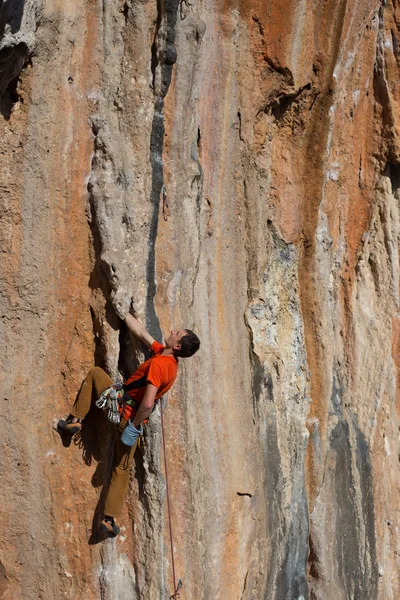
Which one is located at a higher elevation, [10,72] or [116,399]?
[10,72]

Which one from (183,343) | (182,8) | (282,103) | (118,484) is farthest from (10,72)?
(118,484)

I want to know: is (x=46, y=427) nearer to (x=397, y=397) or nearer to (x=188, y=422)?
(x=188, y=422)

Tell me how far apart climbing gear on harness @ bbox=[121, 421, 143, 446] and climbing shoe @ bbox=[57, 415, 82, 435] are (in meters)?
0.31

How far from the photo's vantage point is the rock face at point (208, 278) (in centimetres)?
438

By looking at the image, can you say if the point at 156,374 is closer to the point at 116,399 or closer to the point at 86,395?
the point at 116,399

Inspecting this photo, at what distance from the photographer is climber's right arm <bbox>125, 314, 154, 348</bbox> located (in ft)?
14.8

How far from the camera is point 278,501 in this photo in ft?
18.9

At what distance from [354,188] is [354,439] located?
2.32 meters

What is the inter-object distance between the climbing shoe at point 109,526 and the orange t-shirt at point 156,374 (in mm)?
762

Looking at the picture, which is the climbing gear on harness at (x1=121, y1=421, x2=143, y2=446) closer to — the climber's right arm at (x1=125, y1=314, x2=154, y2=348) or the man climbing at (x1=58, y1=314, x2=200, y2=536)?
the man climbing at (x1=58, y1=314, x2=200, y2=536)

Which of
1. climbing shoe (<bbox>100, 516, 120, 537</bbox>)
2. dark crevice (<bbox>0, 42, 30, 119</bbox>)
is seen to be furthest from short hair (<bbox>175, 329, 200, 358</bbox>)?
dark crevice (<bbox>0, 42, 30, 119</bbox>)

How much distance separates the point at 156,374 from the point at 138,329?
430mm

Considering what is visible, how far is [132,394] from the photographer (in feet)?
14.6

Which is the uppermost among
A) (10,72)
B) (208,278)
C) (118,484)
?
(10,72)
